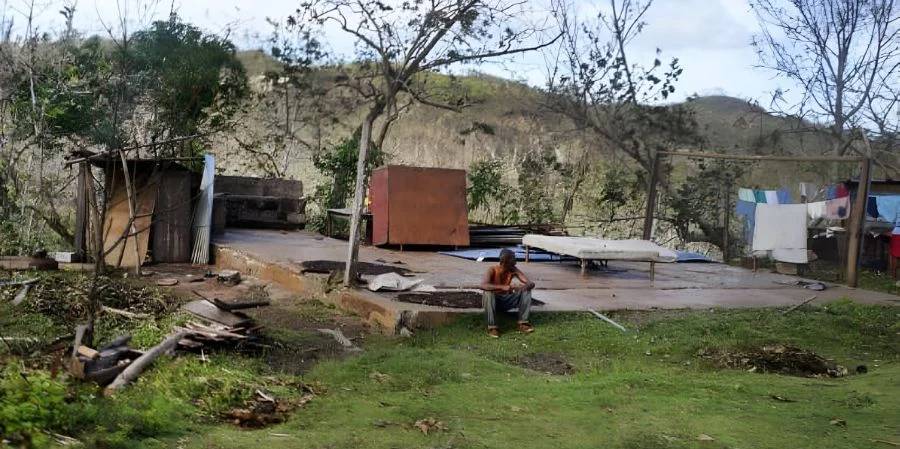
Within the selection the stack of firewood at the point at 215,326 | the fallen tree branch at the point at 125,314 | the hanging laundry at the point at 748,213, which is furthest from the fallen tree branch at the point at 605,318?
the hanging laundry at the point at 748,213

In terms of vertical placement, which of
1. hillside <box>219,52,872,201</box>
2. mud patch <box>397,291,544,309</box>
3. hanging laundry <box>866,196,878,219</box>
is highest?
hillside <box>219,52,872,201</box>

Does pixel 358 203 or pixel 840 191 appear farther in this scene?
pixel 840 191

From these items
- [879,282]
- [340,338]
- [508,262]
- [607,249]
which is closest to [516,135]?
[879,282]

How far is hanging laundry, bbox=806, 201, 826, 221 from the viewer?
14266mm

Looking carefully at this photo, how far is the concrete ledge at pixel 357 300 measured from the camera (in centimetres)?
898

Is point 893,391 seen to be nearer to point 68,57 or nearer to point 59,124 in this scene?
point 59,124

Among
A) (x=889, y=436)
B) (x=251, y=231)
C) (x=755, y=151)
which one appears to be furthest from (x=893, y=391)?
(x=755, y=151)

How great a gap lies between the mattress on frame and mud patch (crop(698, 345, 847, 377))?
4119 millimetres

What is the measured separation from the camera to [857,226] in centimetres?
1282

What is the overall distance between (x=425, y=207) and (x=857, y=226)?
7869 mm

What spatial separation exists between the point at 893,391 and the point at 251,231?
1498 cm

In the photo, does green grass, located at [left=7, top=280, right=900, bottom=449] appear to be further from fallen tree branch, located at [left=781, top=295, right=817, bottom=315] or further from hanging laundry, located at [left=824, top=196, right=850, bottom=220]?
hanging laundry, located at [left=824, top=196, right=850, bottom=220]

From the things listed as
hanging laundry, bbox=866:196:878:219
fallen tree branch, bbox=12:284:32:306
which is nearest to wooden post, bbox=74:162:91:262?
fallen tree branch, bbox=12:284:32:306

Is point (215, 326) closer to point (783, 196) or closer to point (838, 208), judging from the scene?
point (838, 208)
